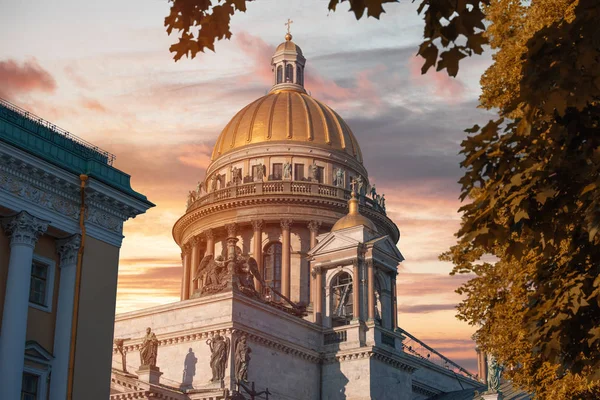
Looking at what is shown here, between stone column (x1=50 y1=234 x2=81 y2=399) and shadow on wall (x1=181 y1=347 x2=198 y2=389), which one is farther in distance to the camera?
shadow on wall (x1=181 y1=347 x2=198 y2=389)

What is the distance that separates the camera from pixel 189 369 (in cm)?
4691

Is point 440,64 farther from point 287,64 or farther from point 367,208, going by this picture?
point 287,64

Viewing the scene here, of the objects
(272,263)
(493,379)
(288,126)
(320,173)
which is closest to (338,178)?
(320,173)

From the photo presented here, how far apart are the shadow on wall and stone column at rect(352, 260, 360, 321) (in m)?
9.91

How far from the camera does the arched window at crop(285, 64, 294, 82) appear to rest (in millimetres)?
76625

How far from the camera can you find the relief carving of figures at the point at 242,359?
44719 millimetres

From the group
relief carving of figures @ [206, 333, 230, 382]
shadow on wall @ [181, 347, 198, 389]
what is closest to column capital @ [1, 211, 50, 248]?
relief carving of figures @ [206, 333, 230, 382]

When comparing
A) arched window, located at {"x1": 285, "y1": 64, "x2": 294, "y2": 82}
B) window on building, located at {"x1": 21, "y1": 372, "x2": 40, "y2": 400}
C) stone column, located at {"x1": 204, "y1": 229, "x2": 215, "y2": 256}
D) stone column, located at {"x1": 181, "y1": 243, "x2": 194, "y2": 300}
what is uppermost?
arched window, located at {"x1": 285, "y1": 64, "x2": 294, "y2": 82}

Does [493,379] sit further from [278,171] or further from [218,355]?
[278,171]

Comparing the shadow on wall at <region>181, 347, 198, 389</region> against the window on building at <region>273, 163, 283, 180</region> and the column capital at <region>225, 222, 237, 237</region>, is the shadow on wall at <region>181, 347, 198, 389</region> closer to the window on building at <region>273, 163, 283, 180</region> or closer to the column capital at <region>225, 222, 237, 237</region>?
the column capital at <region>225, 222, 237, 237</region>

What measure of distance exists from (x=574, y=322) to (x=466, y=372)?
55.0 meters

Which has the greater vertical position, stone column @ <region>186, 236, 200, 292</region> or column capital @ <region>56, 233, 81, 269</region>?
stone column @ <region>186, 236, 200, 292</region>

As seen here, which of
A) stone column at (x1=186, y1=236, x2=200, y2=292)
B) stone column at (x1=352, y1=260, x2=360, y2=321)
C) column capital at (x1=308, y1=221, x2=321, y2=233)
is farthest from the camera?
stone column at (x1=186, y1=236, x2=200, y2=292)

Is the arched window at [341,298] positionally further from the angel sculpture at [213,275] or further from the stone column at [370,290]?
the angel sculpture at [213,275]
